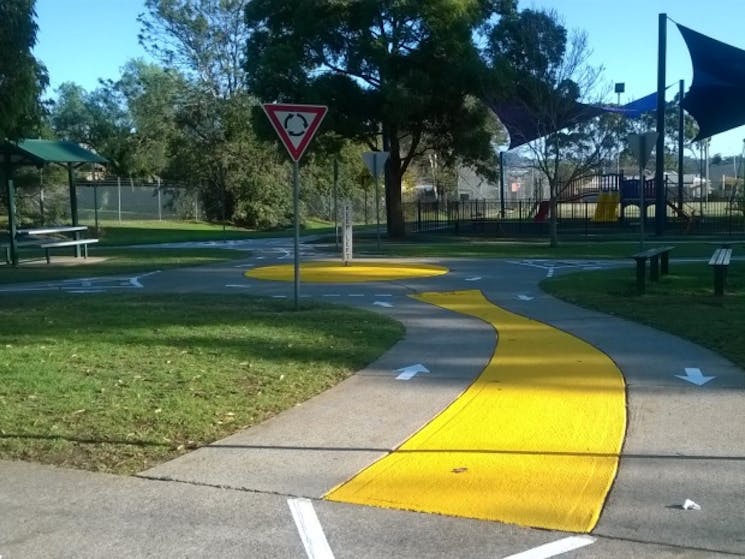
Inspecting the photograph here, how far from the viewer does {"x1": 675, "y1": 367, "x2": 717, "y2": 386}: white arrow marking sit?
25.2 ft

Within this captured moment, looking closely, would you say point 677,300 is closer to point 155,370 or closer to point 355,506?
point 155,370

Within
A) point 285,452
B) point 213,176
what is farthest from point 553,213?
point 213,176

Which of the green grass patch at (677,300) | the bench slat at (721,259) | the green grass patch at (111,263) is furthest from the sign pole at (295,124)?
the green grass patch at (111,263)

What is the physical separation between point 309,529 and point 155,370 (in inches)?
162

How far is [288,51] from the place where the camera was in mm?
31953

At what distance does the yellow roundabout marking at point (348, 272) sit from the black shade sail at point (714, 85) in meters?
19.0

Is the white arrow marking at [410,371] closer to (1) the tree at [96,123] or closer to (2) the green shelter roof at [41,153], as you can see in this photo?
(2) the green shelter roof at [41,153]

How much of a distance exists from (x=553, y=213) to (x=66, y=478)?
24479 mm

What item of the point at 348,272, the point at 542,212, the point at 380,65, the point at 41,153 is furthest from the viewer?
the point at 542,212

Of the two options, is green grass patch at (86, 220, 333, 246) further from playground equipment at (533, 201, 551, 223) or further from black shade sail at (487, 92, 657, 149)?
black shade sail at (487, 92, 657, 149)

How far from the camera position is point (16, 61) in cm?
1620

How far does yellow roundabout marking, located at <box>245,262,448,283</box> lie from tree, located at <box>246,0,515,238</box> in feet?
36.1

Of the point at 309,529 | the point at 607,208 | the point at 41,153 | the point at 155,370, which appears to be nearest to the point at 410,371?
the point at 155,370

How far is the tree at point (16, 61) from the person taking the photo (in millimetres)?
15812
